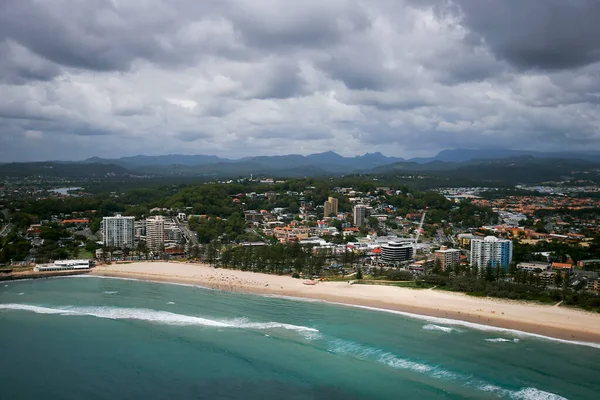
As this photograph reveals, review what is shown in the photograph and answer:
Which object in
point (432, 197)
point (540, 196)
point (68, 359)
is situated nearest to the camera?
point (68, 359)

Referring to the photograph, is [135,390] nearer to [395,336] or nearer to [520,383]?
[395,336]

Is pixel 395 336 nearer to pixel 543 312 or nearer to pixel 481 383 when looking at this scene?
pixel 481 383

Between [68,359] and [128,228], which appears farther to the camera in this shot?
[128,228]

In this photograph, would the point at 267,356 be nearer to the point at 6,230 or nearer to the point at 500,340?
the point at 500,340

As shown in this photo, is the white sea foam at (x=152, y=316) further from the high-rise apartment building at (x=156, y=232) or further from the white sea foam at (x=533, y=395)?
the high-rise apartment building at (x=156, y=232)

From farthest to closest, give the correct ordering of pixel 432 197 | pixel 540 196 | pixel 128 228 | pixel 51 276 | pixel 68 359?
pixel 540 196
pixel 432 197
pixel 128 228
pixel 51 276
pixel 68 359

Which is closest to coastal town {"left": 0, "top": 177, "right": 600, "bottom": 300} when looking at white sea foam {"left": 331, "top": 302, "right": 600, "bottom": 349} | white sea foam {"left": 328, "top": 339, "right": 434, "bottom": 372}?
white sea foam {"left": 331, "top": 302, "right": 600, "bottom": 349}

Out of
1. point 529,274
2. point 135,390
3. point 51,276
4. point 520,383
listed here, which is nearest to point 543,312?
point 529,274

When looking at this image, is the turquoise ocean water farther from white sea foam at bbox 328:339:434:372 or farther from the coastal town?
the coastal town
